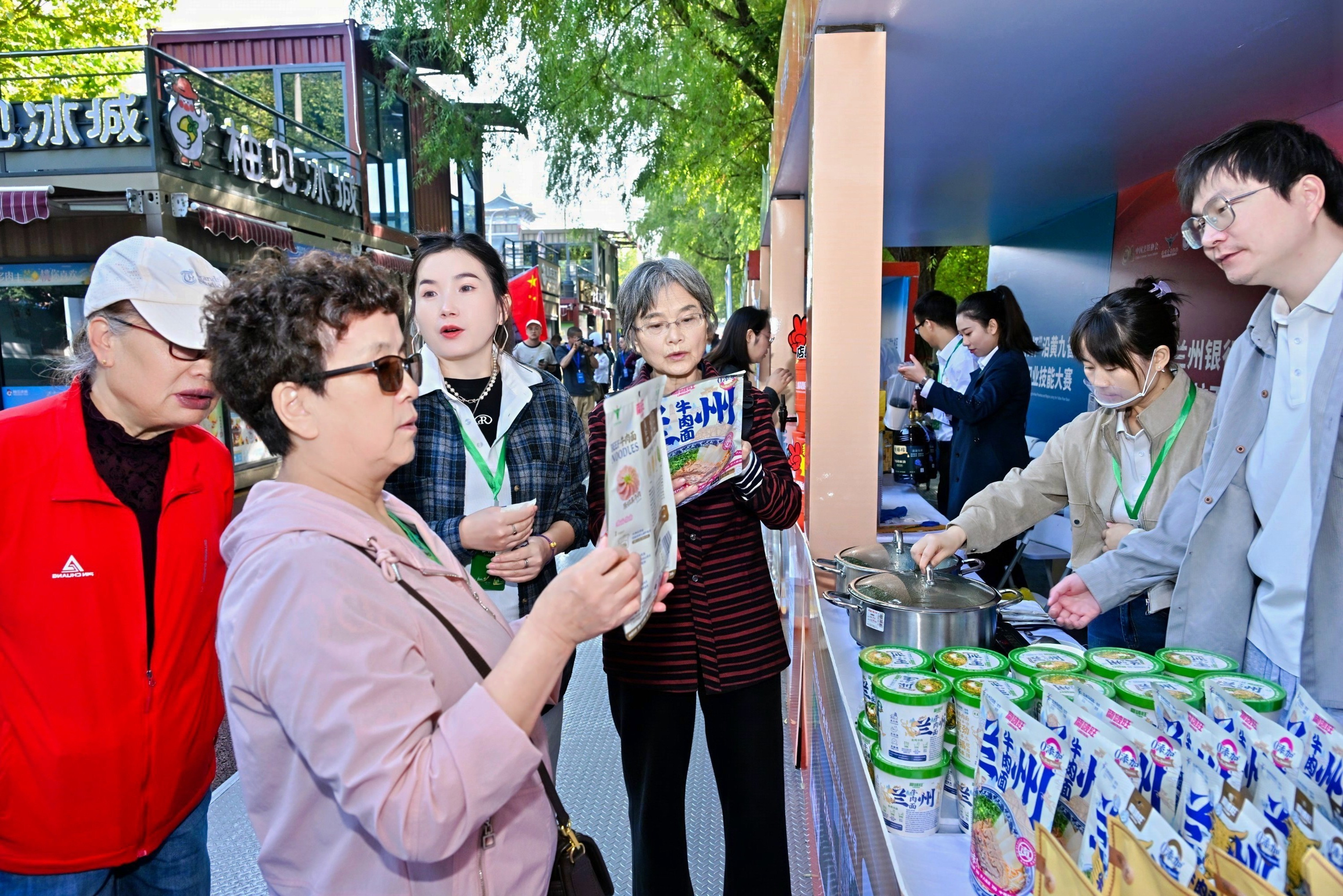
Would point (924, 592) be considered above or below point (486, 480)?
below

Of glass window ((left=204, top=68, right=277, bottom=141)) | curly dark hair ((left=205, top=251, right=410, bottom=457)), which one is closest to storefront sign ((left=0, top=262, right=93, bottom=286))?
glass window ((left=204, top=68, right=277, bottom=141))

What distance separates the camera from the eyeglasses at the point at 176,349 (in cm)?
162

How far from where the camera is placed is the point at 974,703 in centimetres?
124

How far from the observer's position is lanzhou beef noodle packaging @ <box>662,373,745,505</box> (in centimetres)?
177

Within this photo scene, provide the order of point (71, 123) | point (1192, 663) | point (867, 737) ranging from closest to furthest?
point (1192, 663)
point (867, 737)
point (71, 123)

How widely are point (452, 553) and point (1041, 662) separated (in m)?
1.14

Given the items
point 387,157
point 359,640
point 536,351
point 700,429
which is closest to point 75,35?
point 387,157

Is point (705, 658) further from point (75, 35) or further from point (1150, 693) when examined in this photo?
point (75, 35)

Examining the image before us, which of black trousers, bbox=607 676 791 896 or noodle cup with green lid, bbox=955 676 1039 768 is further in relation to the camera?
black trousers, bbox=607 676 791 896

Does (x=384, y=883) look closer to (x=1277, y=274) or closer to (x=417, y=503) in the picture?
(x=417, y=503)

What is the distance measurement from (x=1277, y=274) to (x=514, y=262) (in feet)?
90.9

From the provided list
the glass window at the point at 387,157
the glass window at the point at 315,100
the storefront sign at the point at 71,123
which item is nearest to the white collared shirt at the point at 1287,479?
the storefront sign at the point at 71,123

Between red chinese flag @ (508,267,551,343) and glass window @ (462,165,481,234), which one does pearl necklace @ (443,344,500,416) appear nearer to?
red chinese flag @ (508,267,551,343)

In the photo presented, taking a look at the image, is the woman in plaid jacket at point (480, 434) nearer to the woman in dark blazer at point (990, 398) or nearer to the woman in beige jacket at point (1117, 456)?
the woman in beige jacket at point (1117, 456)
